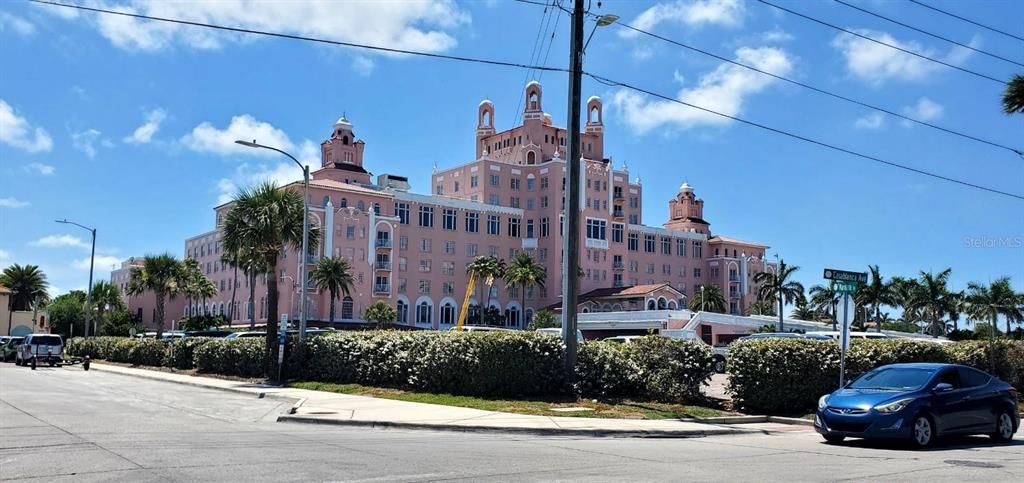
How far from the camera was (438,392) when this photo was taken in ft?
77.5

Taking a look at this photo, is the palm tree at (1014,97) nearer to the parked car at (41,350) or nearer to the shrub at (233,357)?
the shrub at (233,357)

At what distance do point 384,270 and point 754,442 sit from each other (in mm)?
83862

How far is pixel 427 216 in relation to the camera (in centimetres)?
10281

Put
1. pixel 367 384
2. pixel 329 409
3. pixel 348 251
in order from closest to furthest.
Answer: pixel 329 409 → pixel 367 384 → pixel 348 251

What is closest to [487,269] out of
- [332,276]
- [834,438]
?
[332,276]

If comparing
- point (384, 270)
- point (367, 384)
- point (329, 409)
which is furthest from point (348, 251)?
point (329, 409)

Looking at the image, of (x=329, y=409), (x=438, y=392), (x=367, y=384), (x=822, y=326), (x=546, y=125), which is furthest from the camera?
(x=546, y=125)

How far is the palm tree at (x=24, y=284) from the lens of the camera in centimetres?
10512

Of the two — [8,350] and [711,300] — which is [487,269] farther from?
[8,350]

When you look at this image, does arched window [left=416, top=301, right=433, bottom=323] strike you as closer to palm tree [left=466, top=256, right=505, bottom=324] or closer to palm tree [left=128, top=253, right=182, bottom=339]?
palm tree [left=466, top=256, right=505, bottom=324]

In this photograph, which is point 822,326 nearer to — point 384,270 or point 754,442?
point 384,270

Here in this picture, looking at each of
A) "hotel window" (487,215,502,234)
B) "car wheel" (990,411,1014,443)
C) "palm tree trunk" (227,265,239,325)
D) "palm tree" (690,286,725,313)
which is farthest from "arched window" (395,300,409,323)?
"car wheel" (990,411,1014,443)

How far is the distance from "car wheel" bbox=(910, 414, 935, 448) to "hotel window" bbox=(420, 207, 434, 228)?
8963 centimetres

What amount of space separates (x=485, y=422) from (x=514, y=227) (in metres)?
92.6
